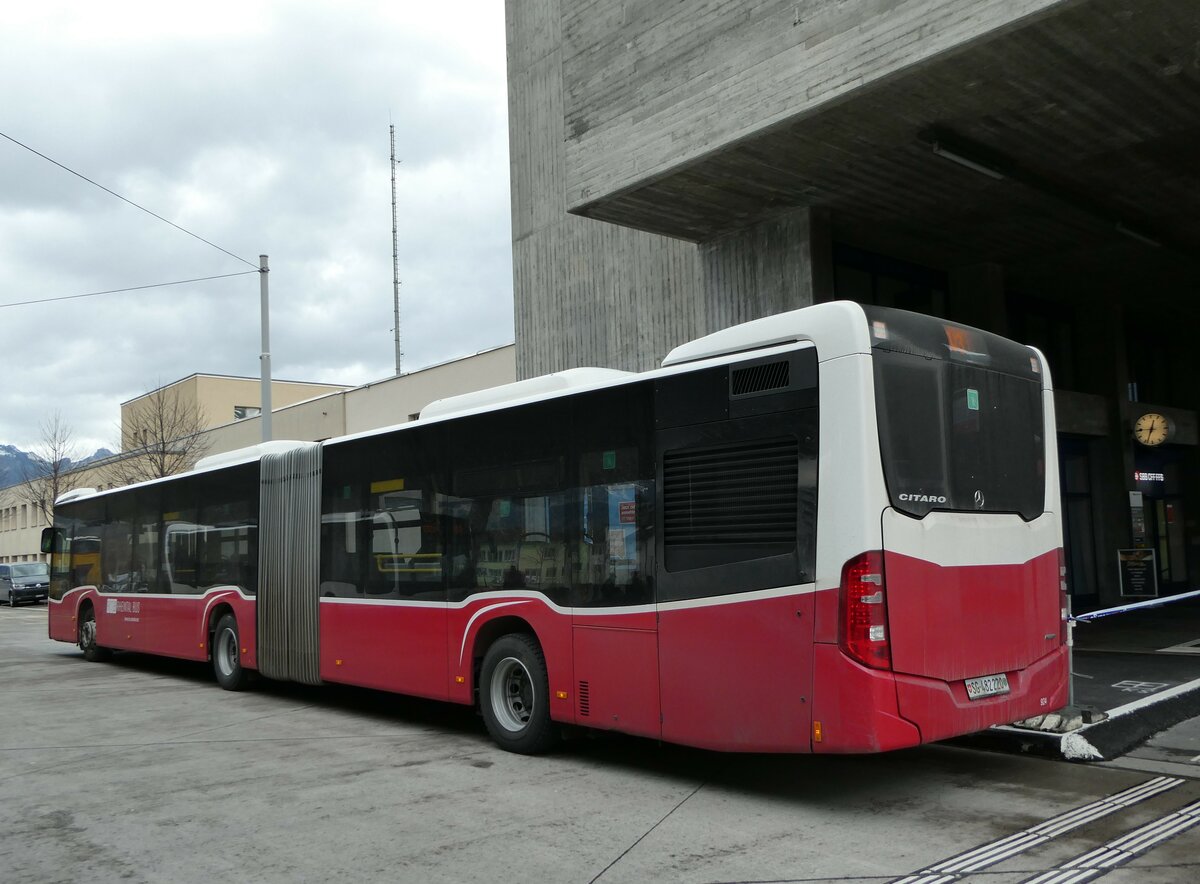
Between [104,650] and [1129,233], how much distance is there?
707 inches

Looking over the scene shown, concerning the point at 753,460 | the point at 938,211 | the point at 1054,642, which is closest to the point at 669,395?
the point at 753,460

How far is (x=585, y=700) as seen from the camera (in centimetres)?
809

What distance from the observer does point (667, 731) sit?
7367mm

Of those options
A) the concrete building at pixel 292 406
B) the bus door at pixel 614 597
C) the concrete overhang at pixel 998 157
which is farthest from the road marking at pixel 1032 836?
the concrete building at pixel 292 406

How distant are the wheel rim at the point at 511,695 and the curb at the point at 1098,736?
3517 mm

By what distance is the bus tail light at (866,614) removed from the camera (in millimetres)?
6297

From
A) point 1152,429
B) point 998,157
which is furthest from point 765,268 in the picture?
point 1152,429

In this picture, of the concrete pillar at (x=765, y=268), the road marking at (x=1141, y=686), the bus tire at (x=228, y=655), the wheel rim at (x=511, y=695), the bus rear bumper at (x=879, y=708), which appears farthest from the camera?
the concrete pillar at (x=765, y=268)

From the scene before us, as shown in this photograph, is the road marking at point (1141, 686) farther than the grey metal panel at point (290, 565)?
No

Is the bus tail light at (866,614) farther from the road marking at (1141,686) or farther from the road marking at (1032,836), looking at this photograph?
the road marking at (1141,686)

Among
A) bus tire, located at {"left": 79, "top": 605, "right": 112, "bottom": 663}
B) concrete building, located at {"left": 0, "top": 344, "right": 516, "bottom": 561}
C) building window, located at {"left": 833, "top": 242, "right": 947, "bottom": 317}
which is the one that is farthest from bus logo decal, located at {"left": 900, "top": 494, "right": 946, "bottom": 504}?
concrete building, located at {"left": 0, "top": 344, "right": 516, "bottom": 561}

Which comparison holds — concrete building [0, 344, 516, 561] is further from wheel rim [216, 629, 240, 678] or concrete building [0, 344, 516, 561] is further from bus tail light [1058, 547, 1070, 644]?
bus tail light [1058, 547, 1070, 644]

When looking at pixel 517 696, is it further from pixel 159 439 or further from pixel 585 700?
pixel 159 439

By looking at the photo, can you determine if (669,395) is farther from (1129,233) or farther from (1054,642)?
(1129,233)
